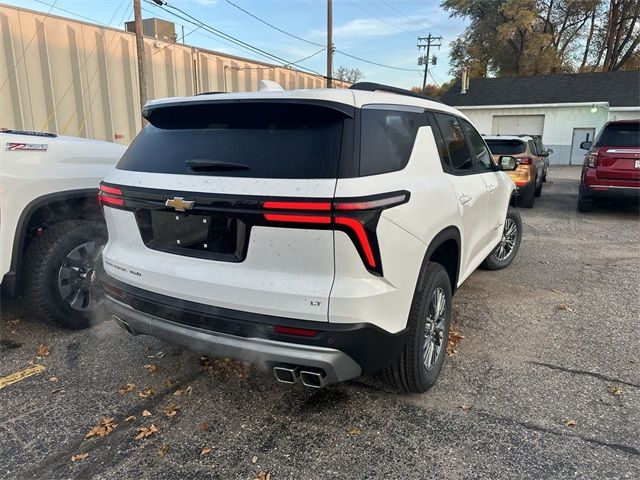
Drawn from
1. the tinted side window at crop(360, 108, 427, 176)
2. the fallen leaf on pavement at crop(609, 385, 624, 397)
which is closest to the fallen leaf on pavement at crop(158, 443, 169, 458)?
the tinted side window at crop(360, 108, 427, 176)

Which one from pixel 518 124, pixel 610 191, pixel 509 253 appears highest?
pixel 518 124

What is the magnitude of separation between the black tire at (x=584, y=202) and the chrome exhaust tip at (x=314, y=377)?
29.8 ft

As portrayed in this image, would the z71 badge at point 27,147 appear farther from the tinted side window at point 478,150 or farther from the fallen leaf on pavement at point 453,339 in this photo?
the fallen leaf on pavement at point 453,339

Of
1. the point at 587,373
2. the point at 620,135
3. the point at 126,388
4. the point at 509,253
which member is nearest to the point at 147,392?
the point at 126,388

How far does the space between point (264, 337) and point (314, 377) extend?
12.3 inches

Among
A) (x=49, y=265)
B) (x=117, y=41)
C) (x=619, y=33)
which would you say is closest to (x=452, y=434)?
(x=49, y=265)

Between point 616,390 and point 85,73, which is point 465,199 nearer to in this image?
point 616,390

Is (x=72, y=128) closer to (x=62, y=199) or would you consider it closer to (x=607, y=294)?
(x=62, y=199)

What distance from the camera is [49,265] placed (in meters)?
3.71

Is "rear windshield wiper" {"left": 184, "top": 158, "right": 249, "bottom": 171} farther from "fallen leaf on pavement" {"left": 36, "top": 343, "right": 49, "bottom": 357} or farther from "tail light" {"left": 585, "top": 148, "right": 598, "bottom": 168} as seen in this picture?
"tail light" {"left": 585, "top": 148, "right": 598, "bottom": 168}

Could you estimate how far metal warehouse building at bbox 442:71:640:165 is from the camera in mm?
27250

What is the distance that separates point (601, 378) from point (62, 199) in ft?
13.7

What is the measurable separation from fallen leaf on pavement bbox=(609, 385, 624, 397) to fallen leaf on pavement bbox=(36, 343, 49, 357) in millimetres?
4010

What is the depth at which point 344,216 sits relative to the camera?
83.7 inches
